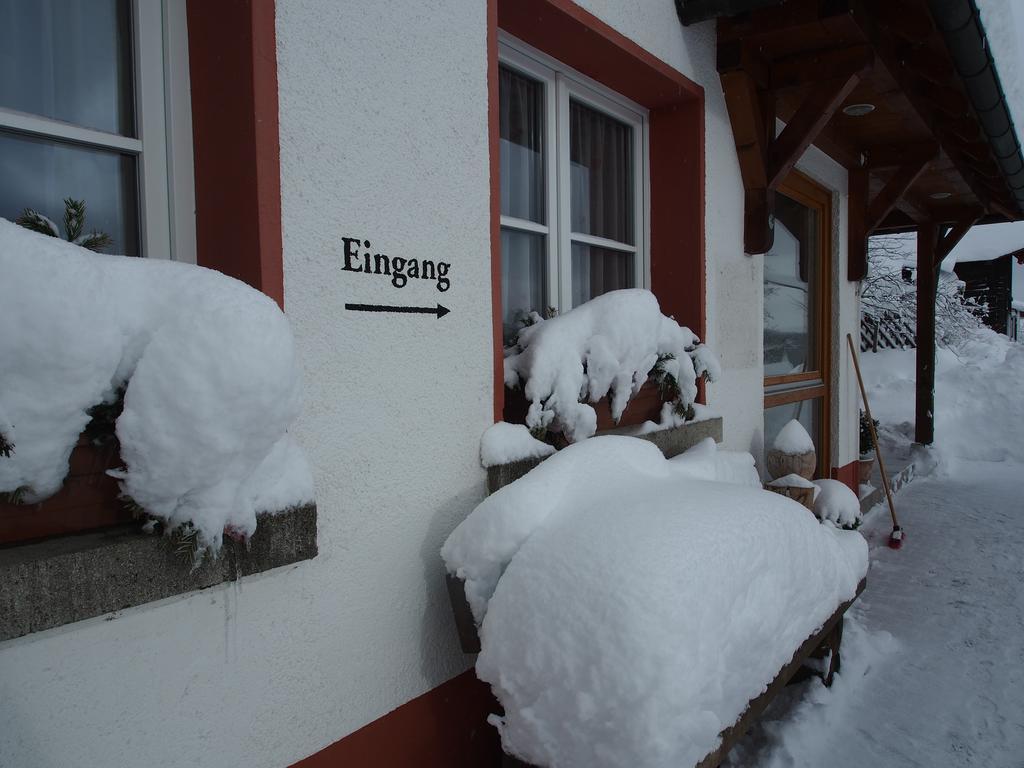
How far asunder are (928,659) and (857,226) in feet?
11.1

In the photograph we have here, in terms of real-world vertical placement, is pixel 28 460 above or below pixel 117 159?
below

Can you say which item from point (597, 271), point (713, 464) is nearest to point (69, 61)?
point (597, 271)

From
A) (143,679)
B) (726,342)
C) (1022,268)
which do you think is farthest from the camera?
(1022,268)

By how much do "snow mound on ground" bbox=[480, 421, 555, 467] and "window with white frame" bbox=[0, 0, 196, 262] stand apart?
3.10ft

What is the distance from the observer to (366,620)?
1.74 meters

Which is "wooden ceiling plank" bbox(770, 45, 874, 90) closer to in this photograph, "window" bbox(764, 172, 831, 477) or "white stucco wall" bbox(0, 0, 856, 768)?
"window" bbox(764, 172, 831, 477)

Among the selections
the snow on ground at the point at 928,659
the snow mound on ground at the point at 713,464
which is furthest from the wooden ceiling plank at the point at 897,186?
the snow mound on ground at the point at 713,464

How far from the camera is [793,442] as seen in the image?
12.4 ft

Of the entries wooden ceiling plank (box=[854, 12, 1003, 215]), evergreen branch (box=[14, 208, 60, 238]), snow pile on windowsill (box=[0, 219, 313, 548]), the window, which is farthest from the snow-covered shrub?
the window

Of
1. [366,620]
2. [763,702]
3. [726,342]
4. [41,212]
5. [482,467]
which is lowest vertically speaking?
[763,702]

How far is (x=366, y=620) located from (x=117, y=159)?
122 centimetres

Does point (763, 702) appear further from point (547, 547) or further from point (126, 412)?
point (126, 412)

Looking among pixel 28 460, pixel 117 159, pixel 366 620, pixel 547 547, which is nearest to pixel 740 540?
pixel 547 547

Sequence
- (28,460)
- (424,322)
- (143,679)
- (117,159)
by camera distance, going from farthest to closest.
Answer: (424,322) < (117,159) < (143,679) < (28,460)
